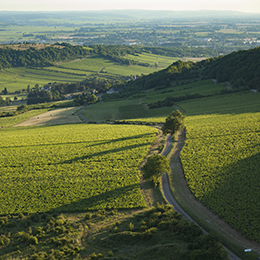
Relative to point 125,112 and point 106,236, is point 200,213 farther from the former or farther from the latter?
point 125,112

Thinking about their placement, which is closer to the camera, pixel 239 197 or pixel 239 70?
pixel 239 197

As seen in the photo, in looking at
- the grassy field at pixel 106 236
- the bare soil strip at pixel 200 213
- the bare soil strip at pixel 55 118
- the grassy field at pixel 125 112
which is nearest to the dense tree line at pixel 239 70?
the grassy field at pixel 125 112

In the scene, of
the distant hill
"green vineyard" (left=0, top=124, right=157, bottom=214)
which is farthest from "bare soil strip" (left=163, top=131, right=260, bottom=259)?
the distant hill

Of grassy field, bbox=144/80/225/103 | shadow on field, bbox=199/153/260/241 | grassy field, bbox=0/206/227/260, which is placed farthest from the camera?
grassy field, bbox=144/80/225/103

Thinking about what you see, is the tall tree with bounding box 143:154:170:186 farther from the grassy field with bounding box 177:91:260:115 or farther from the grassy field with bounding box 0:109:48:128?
the grassy field with bounding box 0:109:48:128

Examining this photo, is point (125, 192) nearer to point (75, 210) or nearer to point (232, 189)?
point (75, 210)

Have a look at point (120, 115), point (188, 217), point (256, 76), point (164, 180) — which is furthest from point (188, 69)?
point (188, 217)

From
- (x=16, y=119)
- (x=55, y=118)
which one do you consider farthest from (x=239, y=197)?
(x=16, y=119)
